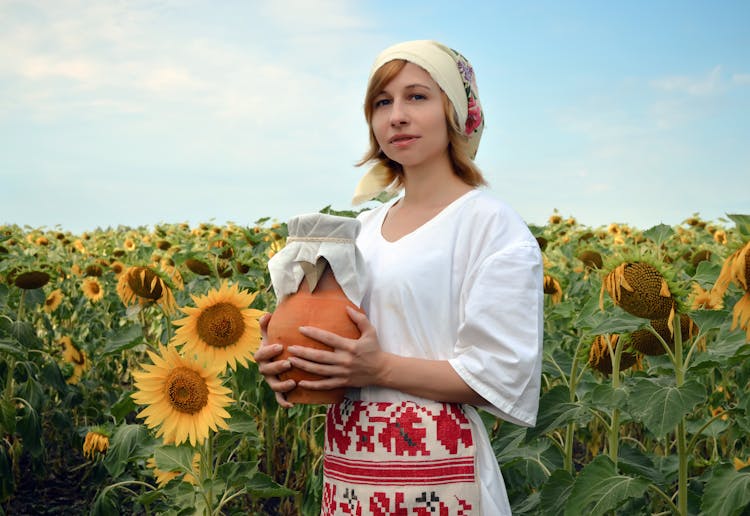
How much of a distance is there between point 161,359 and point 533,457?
1107mm

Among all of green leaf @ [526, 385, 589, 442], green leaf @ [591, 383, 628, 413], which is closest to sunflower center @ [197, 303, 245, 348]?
green leaf @ [526, 385, 589, 442]

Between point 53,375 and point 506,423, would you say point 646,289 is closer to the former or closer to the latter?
point 506,423

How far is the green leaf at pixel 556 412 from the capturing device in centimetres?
204

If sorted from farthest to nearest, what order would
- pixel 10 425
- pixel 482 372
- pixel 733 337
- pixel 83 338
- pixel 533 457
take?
pixel 83 338
pixel 10 425
pixel 533 457
pixel 733 337
pixel 482 372

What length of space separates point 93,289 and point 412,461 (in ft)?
14.8

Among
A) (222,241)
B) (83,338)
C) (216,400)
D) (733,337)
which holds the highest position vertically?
(222,241)

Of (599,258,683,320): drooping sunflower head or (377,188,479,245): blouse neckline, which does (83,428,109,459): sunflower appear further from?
(599,258,683,320): drooping sunflower head

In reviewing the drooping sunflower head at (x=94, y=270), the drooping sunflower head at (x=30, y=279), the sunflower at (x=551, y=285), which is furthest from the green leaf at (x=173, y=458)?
the drooping sunflower head at (x=94, y=270)

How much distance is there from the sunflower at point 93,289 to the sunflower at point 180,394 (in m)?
3.64

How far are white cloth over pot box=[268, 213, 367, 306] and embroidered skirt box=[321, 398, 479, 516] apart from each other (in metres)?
0.26

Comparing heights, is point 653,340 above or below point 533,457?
above

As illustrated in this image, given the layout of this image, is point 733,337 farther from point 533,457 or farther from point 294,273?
point 294,273

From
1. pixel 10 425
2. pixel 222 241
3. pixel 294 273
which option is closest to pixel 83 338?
pixel 222 241

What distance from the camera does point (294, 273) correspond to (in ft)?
5.85
